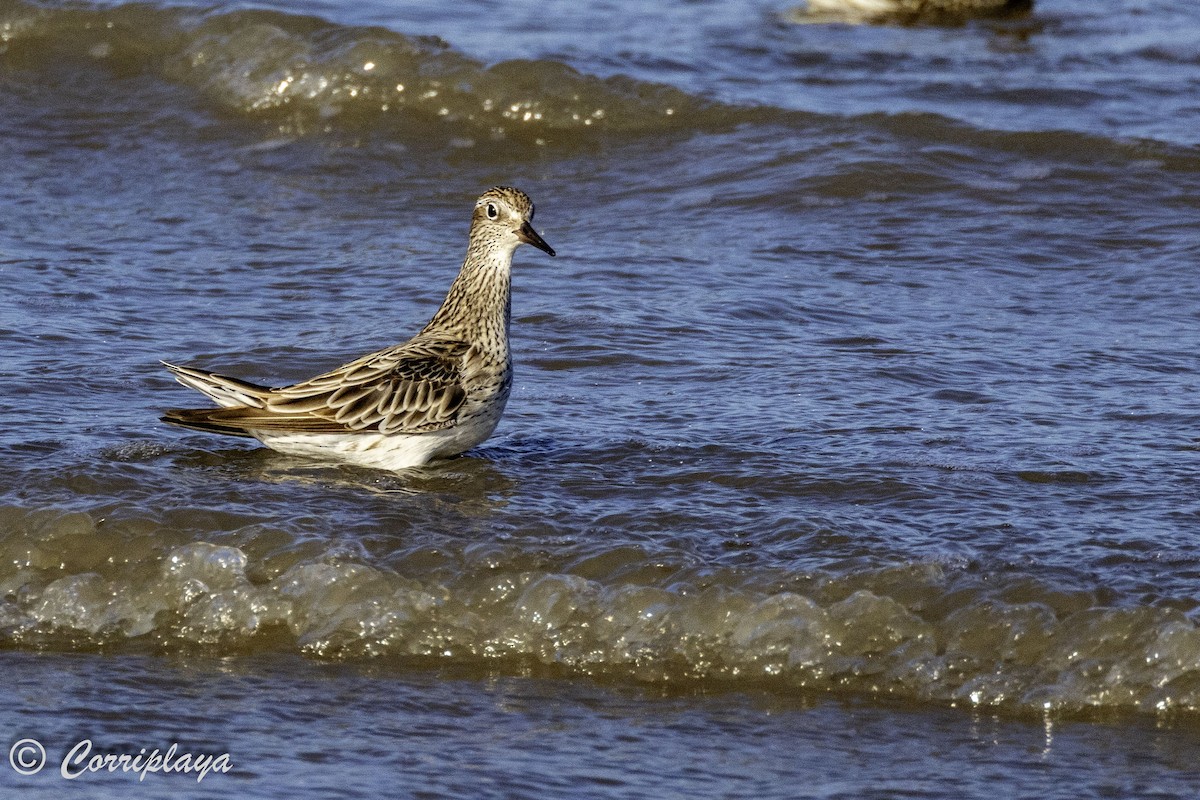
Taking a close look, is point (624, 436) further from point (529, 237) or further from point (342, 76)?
point (342, 76)

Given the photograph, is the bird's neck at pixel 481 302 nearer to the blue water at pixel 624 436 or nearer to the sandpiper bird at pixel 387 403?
the sandpiper bird at pixel 387 403

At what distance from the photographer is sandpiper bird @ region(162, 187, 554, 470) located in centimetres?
697

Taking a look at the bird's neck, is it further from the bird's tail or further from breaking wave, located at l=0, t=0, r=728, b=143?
breaking wave, located at l=0, t=0, r=728, b=143

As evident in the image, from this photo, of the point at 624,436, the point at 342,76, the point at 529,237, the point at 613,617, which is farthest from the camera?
the point at 342,76

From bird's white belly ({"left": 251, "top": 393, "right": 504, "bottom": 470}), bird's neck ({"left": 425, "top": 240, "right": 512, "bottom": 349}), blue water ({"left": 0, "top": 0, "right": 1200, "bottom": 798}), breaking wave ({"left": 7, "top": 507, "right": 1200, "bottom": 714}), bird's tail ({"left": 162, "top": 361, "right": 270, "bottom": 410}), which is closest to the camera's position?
blue water ({"left": 0, "top": 0, "right": 1200, "bottom": 798})

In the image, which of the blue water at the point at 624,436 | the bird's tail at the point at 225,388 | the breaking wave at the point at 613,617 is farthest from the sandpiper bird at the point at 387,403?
the breaking wave at the point at 613,617

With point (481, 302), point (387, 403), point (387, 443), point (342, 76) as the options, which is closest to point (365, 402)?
point (387, 403)

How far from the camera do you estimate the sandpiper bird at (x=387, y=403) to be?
697cm

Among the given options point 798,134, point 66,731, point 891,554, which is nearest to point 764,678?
point 891,554

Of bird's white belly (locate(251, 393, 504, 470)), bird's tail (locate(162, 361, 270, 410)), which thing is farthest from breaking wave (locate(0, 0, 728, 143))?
bird's tail (locate(162, 361, 270, 410))

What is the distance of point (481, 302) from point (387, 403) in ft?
2.44

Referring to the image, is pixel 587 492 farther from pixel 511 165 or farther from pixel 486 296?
pixel 511 165

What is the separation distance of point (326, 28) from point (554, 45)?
1.87 m

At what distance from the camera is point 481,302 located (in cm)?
755
